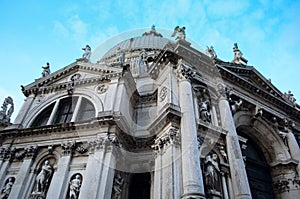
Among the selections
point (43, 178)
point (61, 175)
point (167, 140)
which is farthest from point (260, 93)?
point (43, 178)

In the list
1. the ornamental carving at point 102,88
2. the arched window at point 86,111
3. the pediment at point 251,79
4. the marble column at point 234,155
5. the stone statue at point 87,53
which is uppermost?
the stone statue at point 87,53

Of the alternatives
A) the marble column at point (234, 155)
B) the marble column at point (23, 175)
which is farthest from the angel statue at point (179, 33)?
the marble column at point (23, 175)

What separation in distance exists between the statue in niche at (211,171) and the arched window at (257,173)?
3.69 m

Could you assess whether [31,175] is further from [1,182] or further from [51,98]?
[51,98]

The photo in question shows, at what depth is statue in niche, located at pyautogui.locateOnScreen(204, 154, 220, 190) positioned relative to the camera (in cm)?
887

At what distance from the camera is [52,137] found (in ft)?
39.1

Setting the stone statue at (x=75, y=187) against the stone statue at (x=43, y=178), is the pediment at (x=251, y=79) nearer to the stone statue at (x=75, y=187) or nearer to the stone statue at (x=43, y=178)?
the stone statue at (x=75, y=187)

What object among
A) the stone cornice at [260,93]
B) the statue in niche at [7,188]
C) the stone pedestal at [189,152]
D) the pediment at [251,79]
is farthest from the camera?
the pediment at [251,79]

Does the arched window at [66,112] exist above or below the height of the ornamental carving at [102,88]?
below

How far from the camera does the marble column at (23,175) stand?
1043 centimetres

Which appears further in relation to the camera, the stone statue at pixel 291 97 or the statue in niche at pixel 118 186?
the stone statue at pixel 291 97

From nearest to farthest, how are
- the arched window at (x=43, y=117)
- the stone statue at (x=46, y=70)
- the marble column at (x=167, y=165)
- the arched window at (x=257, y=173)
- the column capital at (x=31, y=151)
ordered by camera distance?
the marble column at (x=167, y=165) < the column capital at (x=31, y=151) < the arched window at (x=257, y=173) < the arched window at (x=43, y=117) < the stone statue at (x=46, y=70)

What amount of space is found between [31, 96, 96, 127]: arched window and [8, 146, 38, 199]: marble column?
181 cm

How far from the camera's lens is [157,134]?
10625 millimetres
